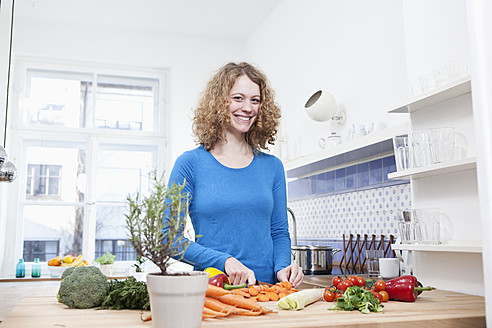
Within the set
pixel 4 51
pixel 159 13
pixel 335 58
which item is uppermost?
pixel 159 13

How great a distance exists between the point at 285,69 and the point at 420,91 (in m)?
2.39

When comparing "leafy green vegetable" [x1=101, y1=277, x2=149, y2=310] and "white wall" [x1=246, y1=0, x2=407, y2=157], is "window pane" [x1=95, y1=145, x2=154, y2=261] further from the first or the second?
"leafy green vegetable" [x1=101, y1=277, x2=149, y2=310]

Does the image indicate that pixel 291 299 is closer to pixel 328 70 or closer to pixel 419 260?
pixel 419 260

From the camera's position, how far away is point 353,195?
294 centimetres

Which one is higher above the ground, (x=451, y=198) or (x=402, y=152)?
(x=402, y=152)

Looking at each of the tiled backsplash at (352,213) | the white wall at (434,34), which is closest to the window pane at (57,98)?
the tiled backsplash at (352,213)

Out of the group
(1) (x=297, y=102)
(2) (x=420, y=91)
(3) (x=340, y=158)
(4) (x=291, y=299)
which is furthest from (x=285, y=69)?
(4) (x=291, y=299)

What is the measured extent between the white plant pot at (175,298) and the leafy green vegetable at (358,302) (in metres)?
0.42

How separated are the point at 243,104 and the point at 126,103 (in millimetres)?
3668

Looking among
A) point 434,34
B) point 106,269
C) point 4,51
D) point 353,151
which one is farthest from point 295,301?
point 106,269

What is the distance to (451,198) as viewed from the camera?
1.71m

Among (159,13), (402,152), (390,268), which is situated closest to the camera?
(402,152)

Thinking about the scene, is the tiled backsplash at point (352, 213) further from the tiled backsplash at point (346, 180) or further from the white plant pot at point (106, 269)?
the white plant pot at point (106, 269)

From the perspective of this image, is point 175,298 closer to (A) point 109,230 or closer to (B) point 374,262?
(B) point 374,262
